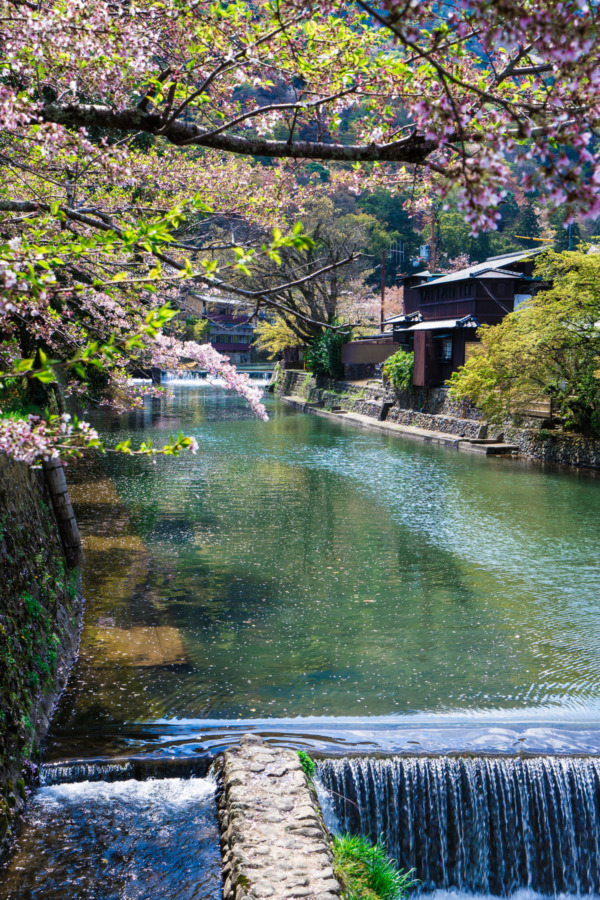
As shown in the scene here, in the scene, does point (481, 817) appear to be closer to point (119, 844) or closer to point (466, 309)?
point (119, 844)

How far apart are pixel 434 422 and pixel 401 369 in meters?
6.04

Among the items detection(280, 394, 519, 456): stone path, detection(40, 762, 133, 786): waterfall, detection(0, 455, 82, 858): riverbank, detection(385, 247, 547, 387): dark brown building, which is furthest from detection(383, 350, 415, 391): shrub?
detection(40, 762, 133, 786): waterfall

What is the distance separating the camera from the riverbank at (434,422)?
85.4ft

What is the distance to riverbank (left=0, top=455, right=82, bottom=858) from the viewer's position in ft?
21.2

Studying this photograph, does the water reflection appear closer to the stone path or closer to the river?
the river

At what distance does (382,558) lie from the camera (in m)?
14.7

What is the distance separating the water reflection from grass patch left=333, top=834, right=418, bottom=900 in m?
1.79

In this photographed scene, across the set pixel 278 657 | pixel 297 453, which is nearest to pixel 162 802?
pixel 278 657

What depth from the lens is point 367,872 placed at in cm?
634

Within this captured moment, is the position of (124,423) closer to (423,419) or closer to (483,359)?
(423,419)

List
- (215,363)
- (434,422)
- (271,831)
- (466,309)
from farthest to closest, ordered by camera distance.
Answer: (466,309), (434,422), (215,363), (271,831)

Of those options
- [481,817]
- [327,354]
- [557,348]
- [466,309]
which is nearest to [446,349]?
[466,309]

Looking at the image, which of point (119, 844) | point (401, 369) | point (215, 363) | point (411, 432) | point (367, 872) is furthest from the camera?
point (401, 369)

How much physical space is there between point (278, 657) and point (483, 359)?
19.8 meters
